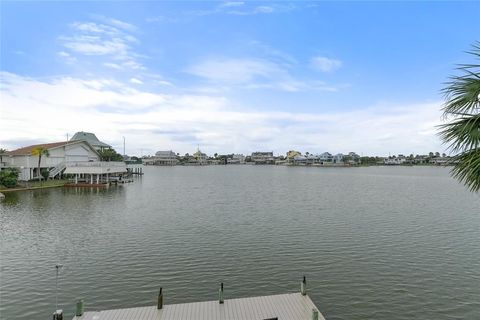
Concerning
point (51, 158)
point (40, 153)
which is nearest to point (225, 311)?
point (40, 153)

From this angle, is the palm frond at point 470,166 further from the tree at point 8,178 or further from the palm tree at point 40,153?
the palm tree at point 40,153

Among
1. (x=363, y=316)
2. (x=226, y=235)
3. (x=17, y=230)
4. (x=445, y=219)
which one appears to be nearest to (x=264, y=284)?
(x=363, y=316)

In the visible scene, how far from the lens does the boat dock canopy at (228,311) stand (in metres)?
15.0

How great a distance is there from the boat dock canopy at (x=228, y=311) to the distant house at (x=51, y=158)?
72386 mm

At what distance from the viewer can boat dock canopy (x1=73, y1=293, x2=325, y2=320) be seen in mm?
15000

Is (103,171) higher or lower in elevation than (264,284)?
higher

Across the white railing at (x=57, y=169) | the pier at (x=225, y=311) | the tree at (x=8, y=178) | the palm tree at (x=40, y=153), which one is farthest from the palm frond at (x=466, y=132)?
the white railing at (x=57, y=169)

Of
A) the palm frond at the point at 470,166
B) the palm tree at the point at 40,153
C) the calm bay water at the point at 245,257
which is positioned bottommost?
the calm bay water at the point at 245,257

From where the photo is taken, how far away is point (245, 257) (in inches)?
1022

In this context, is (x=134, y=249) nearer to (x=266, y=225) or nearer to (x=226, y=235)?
(x=226, y=235)

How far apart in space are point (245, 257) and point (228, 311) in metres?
10.4

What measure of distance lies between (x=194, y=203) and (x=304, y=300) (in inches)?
1551

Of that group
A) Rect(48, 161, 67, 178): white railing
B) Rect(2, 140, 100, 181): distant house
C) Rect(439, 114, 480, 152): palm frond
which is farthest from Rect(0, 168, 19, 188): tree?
Rect(439, 114, 480, 152): palm frond

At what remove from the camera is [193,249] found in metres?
27.9
